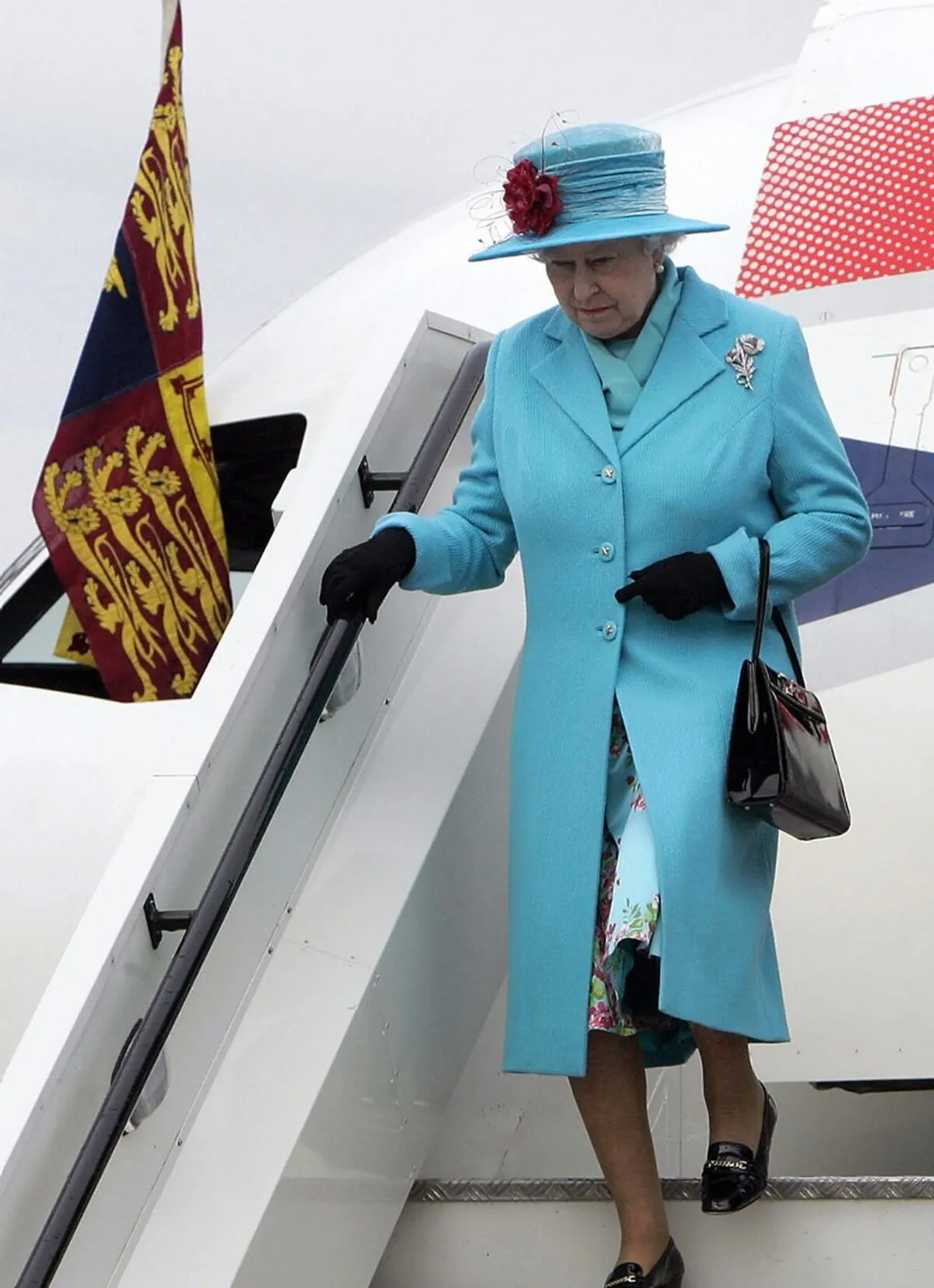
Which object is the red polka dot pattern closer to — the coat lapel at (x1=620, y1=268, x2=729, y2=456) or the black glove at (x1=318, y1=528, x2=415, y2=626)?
the coat lapel at (x1=620, y1=268, x2=729, y2=456)

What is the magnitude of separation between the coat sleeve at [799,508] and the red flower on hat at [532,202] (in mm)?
399

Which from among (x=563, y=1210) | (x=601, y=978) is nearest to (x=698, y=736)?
(x=601, y=978)

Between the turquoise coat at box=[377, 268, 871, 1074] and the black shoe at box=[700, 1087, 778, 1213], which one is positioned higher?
the turquoise coat at box=[377, 268, 871, 1074]

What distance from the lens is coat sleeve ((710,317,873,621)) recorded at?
103 inches

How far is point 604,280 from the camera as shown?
105 inches

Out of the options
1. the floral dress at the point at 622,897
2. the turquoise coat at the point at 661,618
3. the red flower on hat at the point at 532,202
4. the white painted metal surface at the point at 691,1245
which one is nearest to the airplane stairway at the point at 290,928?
the white painted metal surface at the point at 691,1245

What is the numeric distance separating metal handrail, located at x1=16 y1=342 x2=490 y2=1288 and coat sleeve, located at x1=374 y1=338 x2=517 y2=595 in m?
0.11

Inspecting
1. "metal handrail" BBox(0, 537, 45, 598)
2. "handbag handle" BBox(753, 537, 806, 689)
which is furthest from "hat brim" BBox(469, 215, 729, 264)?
"metal handrail" BBox(0, 537, 45, 598)

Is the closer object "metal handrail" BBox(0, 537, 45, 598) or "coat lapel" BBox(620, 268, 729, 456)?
"coat lapel" BBox(620, 268, 729, 456)

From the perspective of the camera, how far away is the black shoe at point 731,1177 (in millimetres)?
2652

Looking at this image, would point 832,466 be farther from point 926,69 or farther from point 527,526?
point 926,69

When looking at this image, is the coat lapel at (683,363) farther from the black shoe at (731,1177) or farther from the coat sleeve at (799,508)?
the black shoe at (731,1177)

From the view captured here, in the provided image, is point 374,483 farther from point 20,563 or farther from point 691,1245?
point 20,563

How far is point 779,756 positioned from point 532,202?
2.75 feet
